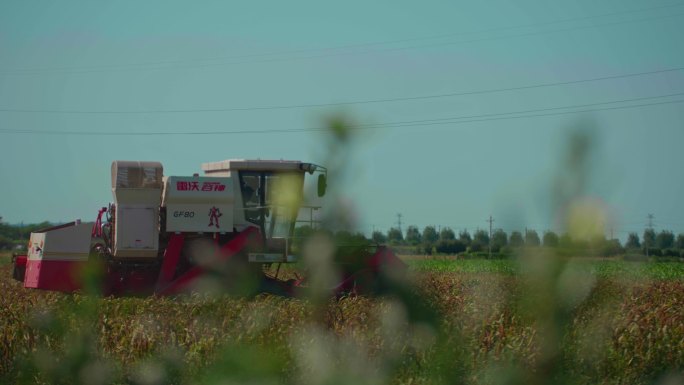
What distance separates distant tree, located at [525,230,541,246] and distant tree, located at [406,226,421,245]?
117 cm

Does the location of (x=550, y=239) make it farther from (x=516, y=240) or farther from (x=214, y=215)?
(x=214, y=215)

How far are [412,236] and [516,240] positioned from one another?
1.62 metres

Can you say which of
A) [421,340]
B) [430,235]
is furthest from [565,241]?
[430,235]

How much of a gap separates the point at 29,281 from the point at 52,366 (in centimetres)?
1354

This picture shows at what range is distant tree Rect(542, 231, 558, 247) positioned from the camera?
1.53 metres

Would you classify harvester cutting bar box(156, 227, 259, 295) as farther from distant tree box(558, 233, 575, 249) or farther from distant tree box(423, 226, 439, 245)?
distant tree box(558, 233, 575, 249)

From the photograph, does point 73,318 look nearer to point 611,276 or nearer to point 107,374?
point 107,374

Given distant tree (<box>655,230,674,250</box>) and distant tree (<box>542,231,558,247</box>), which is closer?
distant tree (<box>542,231,558,247</box>)

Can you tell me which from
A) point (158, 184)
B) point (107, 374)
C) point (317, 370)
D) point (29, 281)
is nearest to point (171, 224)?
point (158, 184)

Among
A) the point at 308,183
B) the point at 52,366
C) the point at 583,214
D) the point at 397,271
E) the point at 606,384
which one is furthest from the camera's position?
the point at 606,384

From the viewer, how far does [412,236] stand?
3.20 meters

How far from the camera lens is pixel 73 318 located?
258 centimetres

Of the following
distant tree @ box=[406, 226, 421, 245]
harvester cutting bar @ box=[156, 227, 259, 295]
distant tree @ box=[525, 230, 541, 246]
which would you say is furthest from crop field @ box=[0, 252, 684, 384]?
harvester cutting bar @ box=[156, 227, 259, 295]

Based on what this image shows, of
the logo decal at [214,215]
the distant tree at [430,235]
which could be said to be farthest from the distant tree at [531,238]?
the logo decal at [214,215]
